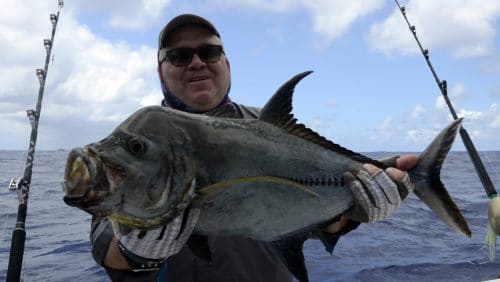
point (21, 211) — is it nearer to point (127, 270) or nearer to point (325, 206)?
point (127, 270)

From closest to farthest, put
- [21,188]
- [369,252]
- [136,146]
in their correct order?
[136,146], [21,188], [369,252]

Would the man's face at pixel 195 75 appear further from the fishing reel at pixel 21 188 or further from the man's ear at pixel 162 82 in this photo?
the fishing reel at pixel 21 188

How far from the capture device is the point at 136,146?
214 centimetres

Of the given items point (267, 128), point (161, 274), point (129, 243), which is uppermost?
point (267, 128)

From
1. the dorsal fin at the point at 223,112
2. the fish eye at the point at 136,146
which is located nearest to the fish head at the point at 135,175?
the fish eye at the point at 136,146

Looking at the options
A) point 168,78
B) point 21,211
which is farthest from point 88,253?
point 168,78

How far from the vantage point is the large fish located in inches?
81.0

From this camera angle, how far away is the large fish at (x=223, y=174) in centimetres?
206

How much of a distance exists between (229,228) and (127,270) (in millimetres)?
911

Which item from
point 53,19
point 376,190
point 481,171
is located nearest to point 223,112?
point 376,190

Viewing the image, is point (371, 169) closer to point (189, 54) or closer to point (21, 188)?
point (189, 54)

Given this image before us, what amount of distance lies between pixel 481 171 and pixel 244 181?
→ 468 cm

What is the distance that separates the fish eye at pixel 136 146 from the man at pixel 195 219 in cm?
37

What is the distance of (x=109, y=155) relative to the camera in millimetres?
2086
